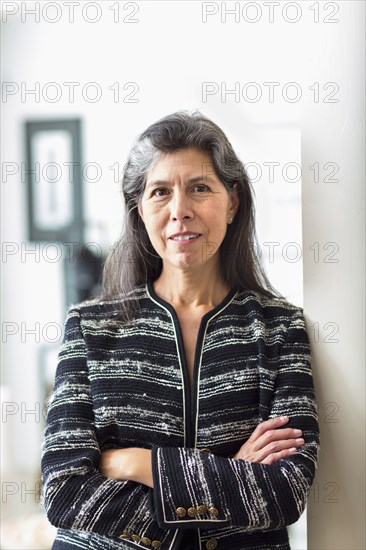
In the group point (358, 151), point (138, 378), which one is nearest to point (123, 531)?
point (138, 378)

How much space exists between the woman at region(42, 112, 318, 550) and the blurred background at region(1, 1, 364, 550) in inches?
6.3

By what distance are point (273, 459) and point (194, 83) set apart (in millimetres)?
1554

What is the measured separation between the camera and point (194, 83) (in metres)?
2.57

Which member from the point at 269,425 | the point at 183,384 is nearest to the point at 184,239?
the point at 183,384

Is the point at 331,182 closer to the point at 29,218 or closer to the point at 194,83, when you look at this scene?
the point at 194,83

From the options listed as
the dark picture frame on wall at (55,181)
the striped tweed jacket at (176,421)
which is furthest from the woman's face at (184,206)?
the dark picture frame on wall at (55,181)

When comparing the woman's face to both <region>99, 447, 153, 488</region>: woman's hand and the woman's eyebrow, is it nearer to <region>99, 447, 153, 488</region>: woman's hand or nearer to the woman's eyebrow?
the woman's eyebrow

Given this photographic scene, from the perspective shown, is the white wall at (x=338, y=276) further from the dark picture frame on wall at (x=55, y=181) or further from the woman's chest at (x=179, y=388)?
the dark picture frame on wall at (x=55, y=181)

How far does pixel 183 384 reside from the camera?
1.52 metres

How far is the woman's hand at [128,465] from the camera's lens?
1422mm

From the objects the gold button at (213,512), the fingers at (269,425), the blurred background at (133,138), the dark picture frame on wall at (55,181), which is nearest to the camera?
the gold button at (213,512)

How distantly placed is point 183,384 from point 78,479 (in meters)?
0.29

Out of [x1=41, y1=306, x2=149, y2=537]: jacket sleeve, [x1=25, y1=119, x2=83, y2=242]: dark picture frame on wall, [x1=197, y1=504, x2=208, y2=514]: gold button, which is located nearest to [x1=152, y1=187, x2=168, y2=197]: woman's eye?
[x1=41, y1=306, x2=149, y2=537]: jacket sleeve

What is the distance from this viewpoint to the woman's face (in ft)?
5.01
